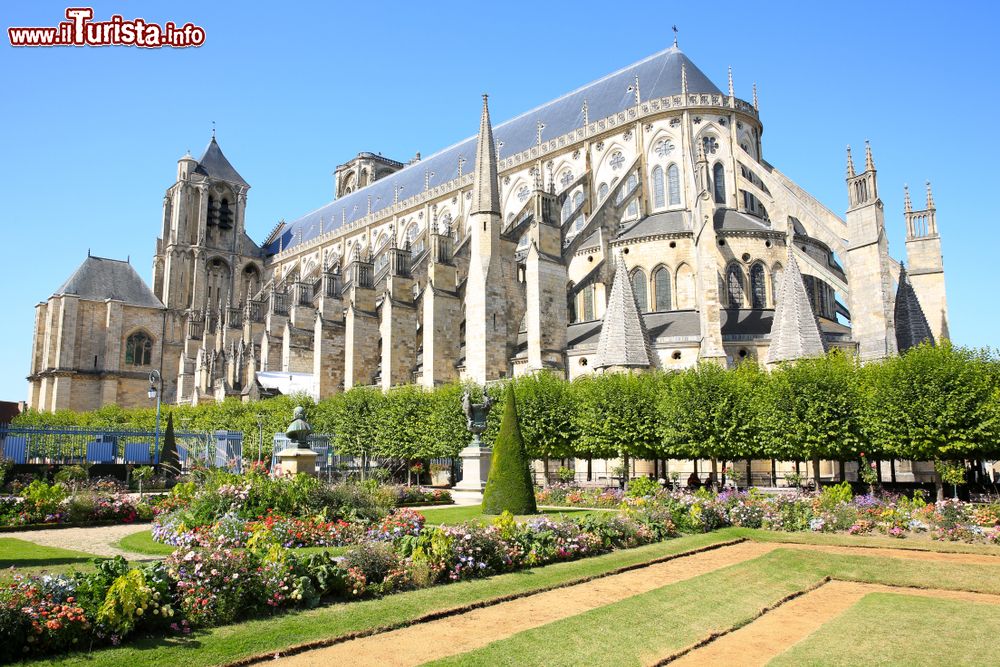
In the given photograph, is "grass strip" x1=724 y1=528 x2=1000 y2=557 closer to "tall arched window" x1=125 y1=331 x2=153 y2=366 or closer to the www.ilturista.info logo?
the www.ilturista.info logo

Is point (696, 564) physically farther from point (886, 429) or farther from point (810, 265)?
point (810, 265)

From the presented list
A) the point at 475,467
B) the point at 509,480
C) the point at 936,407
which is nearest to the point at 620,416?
the point at 475,467

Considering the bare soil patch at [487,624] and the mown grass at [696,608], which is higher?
the bare soil patch at [487,624]

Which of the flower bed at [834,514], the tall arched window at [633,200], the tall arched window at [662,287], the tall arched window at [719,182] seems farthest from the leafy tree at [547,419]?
the tall arched window at [719,182]

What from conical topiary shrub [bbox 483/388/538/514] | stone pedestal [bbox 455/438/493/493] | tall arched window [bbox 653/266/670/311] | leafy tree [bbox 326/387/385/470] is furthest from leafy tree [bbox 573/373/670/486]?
leafy tree [bbox 326/387/385/470]

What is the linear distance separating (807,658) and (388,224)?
4874 cm

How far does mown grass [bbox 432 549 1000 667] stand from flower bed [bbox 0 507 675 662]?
2057 mm

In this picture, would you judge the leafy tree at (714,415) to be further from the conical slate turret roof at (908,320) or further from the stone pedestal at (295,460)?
the stone pedestal at (295,460)

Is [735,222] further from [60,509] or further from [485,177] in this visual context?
[60,509]

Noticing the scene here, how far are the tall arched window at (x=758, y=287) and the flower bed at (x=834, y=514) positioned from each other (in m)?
15.0

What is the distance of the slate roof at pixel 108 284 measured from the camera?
54688mm

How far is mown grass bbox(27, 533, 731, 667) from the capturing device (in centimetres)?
600

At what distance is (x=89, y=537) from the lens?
12656 mm

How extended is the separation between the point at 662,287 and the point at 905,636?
2541 centimetres
